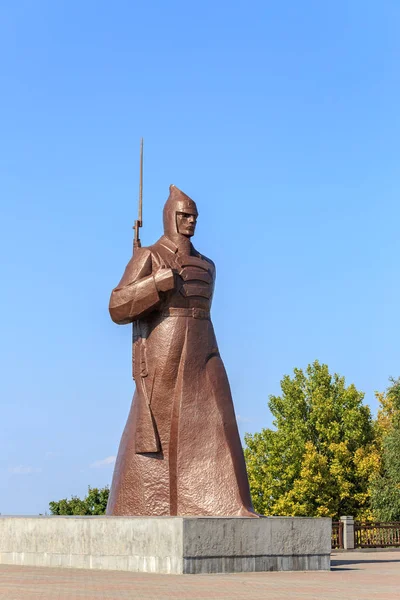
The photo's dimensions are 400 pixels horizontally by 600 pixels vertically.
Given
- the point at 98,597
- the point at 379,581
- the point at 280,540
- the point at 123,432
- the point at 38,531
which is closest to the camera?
the point at 98,597

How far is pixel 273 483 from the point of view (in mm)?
37000

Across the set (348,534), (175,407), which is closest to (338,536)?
(348,534)

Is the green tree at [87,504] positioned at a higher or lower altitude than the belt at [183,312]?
lower

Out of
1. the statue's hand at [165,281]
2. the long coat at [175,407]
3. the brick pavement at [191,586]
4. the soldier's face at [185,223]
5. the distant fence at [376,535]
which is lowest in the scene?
the distant fence at [376,535]

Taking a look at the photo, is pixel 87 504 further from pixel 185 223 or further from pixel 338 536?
pixel 185 223

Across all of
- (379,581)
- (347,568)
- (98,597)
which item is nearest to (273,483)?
(347,568)

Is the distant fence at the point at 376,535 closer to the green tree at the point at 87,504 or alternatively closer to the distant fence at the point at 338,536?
the distant fence at the point at 338,536

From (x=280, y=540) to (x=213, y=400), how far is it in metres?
2.18

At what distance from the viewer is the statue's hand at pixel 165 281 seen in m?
13.1

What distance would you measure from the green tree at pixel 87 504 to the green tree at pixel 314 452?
9.28 meters

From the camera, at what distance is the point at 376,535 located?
26891 millimetres

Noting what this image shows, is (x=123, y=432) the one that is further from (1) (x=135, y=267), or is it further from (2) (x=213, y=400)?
(1) (x=135, y=267)

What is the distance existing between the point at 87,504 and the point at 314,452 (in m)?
11.1

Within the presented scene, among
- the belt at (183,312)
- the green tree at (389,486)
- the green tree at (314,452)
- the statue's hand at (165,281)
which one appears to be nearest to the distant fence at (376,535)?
the green tree at (389,486)
